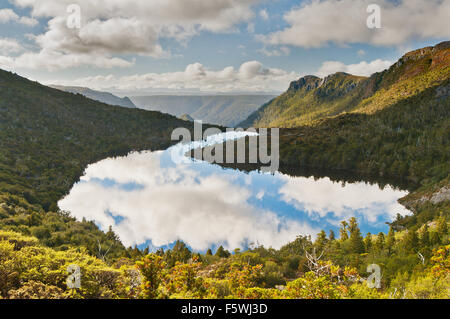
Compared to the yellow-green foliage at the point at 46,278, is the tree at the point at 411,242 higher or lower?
lower

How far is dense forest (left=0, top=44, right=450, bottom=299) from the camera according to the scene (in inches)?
376

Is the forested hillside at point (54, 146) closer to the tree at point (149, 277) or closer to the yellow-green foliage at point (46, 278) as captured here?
the yellow-green foliage at point (46, 278)

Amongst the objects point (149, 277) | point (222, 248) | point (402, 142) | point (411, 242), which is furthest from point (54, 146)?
point (402, 142)

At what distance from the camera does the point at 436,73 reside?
134 m

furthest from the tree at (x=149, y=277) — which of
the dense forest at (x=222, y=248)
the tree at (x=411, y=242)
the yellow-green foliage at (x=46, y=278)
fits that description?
the tree at (x=411, y=242)

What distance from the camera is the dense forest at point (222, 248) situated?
9.55m

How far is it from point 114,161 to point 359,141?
305 ft

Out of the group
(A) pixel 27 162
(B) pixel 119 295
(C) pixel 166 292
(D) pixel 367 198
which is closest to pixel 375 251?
(C) pixel 166 292

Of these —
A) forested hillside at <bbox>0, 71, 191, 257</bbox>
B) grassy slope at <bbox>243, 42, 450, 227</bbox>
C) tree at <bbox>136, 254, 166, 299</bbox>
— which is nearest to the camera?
tree at <bbox>136, 254, 166, 299</bbox>

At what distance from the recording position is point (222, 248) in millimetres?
27797

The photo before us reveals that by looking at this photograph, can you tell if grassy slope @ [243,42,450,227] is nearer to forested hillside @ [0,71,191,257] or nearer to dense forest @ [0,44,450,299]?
dense forest @ [0,44,450,299]

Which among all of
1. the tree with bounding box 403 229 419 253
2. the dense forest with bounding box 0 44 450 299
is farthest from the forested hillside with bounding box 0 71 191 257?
the tree with bounding box 403 229 419 253

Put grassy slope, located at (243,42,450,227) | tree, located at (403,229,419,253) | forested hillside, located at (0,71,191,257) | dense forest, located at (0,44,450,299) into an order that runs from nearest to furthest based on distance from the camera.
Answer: dense forest, located at (0,44,450,299), tree, located at (403,229,419,253), forested hillside, located at (0,71,191,257), grassy slope, located at (243,42,450,227)
